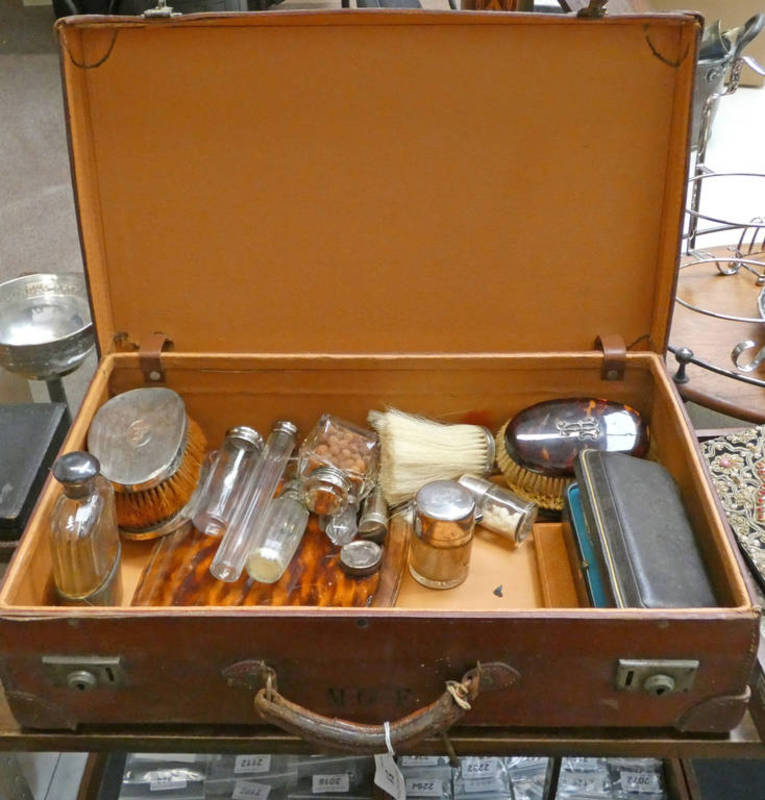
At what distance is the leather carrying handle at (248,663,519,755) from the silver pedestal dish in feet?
2.63

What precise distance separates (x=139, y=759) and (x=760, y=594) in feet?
2.85

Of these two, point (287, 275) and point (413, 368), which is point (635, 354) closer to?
point (413, 368)

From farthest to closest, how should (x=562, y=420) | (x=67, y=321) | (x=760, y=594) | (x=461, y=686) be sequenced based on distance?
(x=67, y=321), (x=562, y=420), (x=760, y=594), (x=461, y=686)

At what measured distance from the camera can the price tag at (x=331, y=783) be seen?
1.10 m

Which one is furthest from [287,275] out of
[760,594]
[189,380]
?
[760,594]

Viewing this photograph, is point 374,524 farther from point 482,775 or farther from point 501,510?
point 482,775

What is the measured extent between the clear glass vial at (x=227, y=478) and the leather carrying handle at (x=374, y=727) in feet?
1.00

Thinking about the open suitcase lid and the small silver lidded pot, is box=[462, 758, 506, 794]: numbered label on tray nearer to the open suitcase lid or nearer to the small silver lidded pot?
the small silver lidded pot

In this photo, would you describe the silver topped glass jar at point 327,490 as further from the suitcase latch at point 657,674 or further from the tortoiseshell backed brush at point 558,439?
the suitcase latch at point 657,674

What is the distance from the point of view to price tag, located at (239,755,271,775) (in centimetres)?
113

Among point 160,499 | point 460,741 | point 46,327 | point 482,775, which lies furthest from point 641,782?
point 46,327

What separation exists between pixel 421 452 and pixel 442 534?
0.16 m

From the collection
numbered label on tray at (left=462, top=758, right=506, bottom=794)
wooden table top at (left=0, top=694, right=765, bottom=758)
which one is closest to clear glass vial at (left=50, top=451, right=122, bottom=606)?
wooden table top at (left=0, top=694, right=765, bottom=758)

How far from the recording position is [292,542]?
3.01ft
